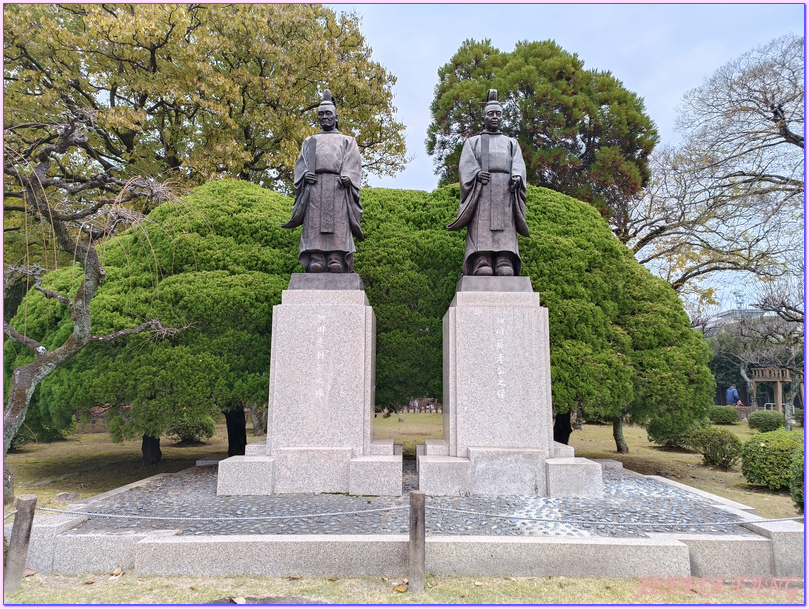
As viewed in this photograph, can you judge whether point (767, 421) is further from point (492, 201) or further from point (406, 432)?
point (492, 201)

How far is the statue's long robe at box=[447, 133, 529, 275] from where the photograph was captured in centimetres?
670

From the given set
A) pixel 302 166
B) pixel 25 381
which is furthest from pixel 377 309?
pixel 25 381

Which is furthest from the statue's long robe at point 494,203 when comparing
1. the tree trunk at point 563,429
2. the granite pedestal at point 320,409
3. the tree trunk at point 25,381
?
the tree trunk at point 25,381

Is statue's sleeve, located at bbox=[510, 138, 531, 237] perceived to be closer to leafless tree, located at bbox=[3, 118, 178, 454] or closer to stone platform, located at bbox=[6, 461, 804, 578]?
stone platform, located at bbox=[6, 461, 804, 578]

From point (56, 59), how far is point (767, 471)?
15968 mm

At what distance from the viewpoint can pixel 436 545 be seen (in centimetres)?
383

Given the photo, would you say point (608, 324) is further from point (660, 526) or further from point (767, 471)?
point (660, 526)

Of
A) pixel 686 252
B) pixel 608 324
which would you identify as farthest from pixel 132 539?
pixel 686 252

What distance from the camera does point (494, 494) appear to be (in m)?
5.74

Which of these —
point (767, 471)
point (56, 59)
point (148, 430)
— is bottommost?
point (767, 471)

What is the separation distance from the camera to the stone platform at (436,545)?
381cm

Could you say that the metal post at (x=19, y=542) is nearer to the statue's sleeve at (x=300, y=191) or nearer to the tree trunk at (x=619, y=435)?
the statue's sleeve at (x=300, y=191)

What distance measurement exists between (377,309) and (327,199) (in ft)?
6.60

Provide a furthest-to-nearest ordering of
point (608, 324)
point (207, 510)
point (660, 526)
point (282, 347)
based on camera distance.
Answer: point (608, 324), point (282, 347), point (207, 510), point (660, 526)
